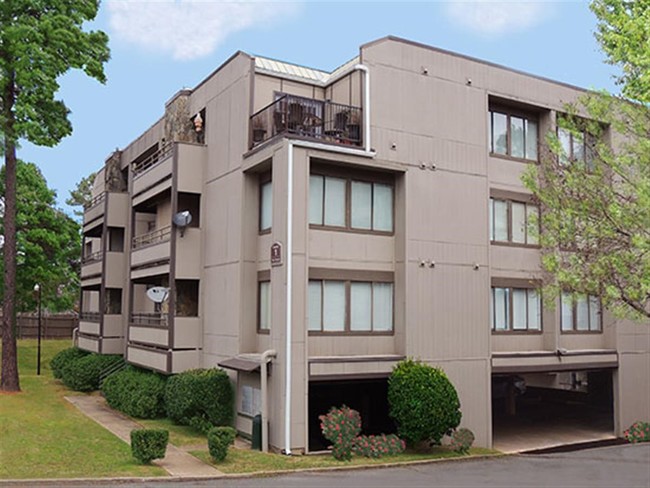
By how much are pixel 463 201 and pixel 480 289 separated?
2878 mm

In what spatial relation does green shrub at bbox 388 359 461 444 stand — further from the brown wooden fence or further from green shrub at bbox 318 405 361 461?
the brown wooden fence

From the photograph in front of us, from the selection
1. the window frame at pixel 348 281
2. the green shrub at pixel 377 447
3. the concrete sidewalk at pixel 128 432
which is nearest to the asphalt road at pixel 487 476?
the concrete sidewalk at pixel 128 432

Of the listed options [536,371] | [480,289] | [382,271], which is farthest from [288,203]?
[536,371]

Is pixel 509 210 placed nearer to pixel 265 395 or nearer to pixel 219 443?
pixel 265 395

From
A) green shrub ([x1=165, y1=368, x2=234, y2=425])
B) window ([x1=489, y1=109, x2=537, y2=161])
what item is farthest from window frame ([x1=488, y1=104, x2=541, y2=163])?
green shrub ([x1=165, y1=368, x2=234, y2=425])

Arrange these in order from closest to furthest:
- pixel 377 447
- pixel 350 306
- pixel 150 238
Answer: pixel 377 447
pixel 350 306
pixel 150 238

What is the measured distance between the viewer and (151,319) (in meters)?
26.4

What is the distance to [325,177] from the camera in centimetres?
1989

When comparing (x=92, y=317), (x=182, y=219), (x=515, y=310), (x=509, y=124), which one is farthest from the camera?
(x=92, y=317)

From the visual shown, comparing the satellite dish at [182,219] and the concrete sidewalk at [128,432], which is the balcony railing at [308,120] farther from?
the concrete sidewalk at [128,432]

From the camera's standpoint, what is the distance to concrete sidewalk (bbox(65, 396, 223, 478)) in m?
16.2

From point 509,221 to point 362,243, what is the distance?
598 cm

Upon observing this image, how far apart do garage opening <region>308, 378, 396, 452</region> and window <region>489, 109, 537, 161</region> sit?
8937 mm

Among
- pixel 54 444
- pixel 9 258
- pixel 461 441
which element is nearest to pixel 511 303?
pixel 461 441
